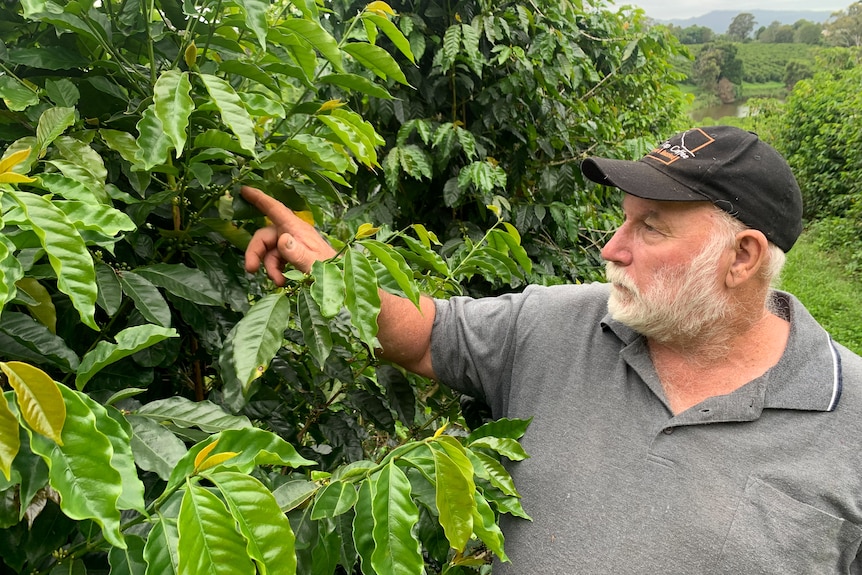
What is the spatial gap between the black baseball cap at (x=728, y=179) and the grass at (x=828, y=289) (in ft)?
17.7

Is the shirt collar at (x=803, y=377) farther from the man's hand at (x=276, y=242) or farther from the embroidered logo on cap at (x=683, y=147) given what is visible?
the man's hand at (x=276, y=242)

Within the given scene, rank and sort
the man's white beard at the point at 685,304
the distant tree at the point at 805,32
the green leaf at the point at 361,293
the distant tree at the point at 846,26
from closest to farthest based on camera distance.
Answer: the green leaf at the point at 361,293
the man's white beard at the point at 685,304
the distant tree at the point at 846,26
the distant tree at the point at 805,32

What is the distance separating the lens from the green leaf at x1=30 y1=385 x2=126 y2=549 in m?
0.56

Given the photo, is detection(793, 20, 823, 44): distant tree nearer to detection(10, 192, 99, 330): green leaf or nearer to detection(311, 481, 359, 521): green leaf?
detection(311, 481, 359, 521): green leaf

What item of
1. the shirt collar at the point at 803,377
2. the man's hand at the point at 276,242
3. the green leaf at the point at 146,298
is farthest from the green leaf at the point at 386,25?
the shirt collar at the point at 803,377

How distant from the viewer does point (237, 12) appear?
117 cm

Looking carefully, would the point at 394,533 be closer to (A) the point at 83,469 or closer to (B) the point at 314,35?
(A) the point at 83,469

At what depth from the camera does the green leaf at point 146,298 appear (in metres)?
0.97

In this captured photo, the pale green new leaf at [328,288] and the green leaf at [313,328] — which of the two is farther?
the green leaf at [313,328]

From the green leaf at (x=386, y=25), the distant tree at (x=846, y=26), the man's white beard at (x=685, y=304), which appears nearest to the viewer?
the green leaf at (x=386, y=25)

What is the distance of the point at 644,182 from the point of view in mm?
1488

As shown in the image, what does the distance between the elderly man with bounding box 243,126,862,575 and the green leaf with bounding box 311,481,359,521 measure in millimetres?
520

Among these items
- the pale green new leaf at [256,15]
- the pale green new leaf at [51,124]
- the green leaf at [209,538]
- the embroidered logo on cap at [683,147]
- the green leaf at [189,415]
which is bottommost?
the green leaf at [189,415]

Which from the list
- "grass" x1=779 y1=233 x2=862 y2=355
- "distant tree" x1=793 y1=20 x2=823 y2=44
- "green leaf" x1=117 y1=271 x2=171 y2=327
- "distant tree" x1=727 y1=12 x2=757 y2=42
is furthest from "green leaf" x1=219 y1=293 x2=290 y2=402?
"distant tree" x1=727 y1=12 x2=757 y2=42
